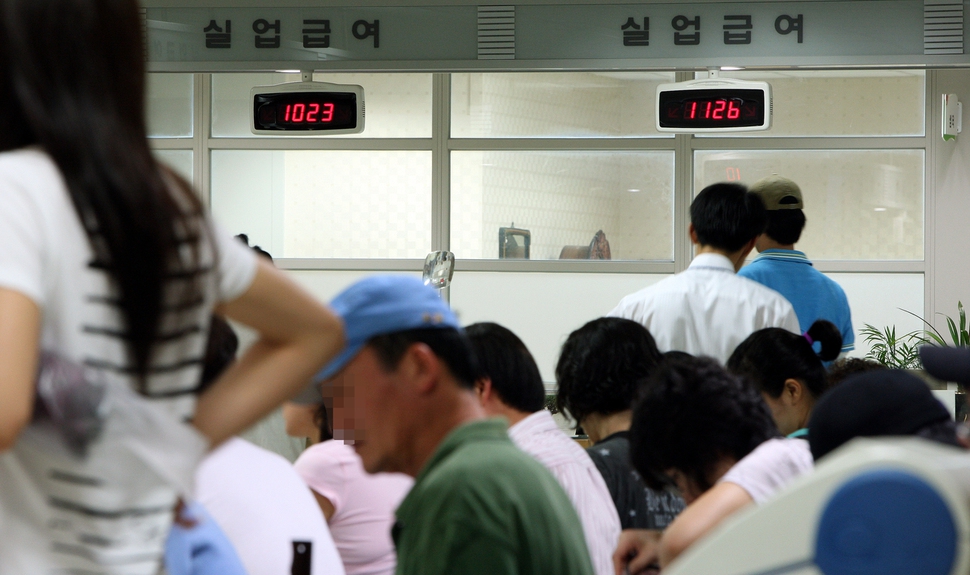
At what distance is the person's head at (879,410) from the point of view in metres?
0.93

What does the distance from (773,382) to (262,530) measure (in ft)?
4.83

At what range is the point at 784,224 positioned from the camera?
3.52m

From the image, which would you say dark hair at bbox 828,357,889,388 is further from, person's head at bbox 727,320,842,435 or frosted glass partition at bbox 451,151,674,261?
frosted glass partition at bbox 451,151,674,261

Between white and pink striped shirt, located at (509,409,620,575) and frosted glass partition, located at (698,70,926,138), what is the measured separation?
5501 mm

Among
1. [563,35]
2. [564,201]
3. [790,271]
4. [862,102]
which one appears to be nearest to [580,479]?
[790,271]

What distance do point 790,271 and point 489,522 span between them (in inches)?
107

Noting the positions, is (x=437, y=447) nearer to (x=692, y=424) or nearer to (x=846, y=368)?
(x=692, y=424)

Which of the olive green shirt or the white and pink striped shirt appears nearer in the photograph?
the olive green shirt

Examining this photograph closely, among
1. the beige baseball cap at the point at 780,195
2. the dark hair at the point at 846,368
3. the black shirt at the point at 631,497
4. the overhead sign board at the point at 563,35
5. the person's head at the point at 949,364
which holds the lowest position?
the black shirt at the point at 631,497

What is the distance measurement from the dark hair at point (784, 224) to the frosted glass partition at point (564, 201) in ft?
12.5

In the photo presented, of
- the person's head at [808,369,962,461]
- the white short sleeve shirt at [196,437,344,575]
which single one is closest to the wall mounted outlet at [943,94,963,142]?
the white short sleeve shirt at [196,437,344,575]

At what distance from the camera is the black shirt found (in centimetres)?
220

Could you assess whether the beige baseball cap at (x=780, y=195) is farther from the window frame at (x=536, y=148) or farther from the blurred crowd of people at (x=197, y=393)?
the window frame at (x=536, y=148)

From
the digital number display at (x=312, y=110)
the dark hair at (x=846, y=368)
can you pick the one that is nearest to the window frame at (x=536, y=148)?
the digital number display at (x=312, y=110)
